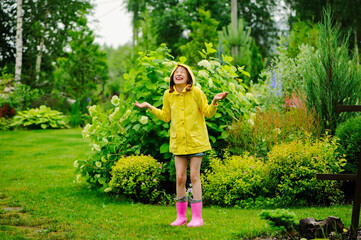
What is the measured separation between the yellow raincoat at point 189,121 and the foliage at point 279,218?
118 cm

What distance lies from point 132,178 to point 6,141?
7.43 metres

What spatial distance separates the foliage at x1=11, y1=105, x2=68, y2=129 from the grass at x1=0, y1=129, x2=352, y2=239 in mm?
7465

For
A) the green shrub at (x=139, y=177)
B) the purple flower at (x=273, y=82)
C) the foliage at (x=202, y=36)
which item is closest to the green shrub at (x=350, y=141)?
the green shrub at (x=139, y=177)

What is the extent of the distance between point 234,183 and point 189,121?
1.30 m

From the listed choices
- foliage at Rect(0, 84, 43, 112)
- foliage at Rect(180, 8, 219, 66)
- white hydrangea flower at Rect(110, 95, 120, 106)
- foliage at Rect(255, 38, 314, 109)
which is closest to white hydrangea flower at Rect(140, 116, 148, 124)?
white hydrangea flower at Rect(110, 95, 120, 106)

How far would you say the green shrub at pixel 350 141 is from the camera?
4.96 metres

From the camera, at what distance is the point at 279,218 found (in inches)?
123

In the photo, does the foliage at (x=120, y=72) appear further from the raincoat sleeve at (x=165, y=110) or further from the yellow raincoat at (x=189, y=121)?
the yellow raincoat at (x=189, y=121)

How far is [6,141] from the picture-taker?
36.1ft

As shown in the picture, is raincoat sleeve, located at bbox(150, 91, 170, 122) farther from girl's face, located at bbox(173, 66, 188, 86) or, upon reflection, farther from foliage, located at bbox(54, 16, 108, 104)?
foliage, located at bbox(54, 16, 108, 104)

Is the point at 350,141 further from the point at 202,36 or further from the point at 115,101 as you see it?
the point at 202,36

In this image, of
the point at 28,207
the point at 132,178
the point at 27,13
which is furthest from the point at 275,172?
the point at 27,13

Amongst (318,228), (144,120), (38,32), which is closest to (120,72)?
(38,32)

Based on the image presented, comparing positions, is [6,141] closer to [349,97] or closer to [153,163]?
[153,163]
